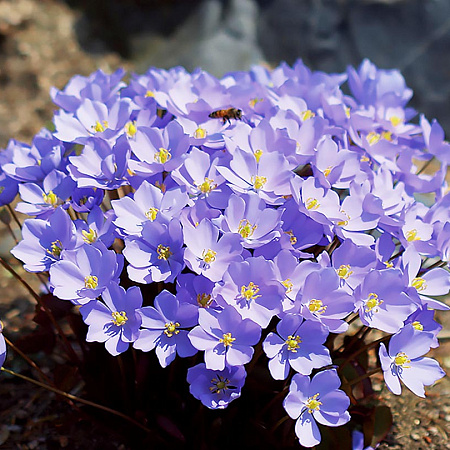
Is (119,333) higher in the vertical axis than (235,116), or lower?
lower

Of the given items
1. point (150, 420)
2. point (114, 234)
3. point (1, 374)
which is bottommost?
point (1, 374)

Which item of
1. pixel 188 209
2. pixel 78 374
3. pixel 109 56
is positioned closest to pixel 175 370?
pixel 78 374

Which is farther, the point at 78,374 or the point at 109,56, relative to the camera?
the point at 109,56

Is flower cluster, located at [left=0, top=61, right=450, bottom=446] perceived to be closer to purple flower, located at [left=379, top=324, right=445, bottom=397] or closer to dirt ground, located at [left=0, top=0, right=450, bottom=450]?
purple flower, located at [left=379, top=324, right=445, bottom=397]

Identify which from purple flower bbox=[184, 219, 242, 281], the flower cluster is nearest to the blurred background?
the flower cluster

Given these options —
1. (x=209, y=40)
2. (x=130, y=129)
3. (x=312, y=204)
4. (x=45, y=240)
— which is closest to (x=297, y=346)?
(x=312, y=204)

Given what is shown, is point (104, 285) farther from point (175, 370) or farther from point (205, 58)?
point (205, 58)
